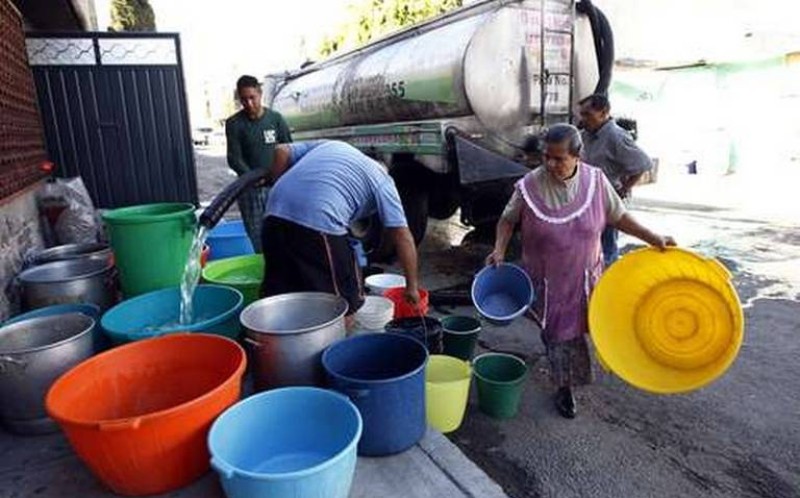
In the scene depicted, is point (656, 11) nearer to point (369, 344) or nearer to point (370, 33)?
point (370, 33)

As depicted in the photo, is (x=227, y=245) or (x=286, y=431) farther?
(x=227, y=245)

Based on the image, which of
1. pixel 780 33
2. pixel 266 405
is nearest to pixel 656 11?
pixel 780 33

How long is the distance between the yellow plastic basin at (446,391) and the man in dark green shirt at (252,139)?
2.29 m

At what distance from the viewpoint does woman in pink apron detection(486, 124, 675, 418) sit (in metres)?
2.81

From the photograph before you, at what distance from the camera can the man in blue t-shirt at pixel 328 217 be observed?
8.18 feet

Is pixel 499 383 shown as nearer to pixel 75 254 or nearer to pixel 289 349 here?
pixel 289 349

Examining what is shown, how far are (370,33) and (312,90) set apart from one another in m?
8.26

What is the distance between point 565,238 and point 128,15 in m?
14.1

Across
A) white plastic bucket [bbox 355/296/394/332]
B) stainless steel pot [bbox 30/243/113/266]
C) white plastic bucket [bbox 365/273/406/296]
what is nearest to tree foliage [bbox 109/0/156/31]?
stainless steel pot [bbox 30/243/113/266]

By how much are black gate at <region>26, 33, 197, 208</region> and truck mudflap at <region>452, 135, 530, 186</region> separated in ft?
8.51

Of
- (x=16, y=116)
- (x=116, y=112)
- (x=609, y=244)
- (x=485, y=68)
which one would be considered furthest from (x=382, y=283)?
(x=116, y=112)

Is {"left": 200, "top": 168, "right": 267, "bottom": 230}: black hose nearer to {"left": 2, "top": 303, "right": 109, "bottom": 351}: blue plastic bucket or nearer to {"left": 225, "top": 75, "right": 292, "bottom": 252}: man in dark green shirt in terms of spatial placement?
{"left": 2, "top": 303, "right": 109, "bottom": 351}: blue plastic bucket

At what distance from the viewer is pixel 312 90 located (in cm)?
861

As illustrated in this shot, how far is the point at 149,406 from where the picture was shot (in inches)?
86.3
